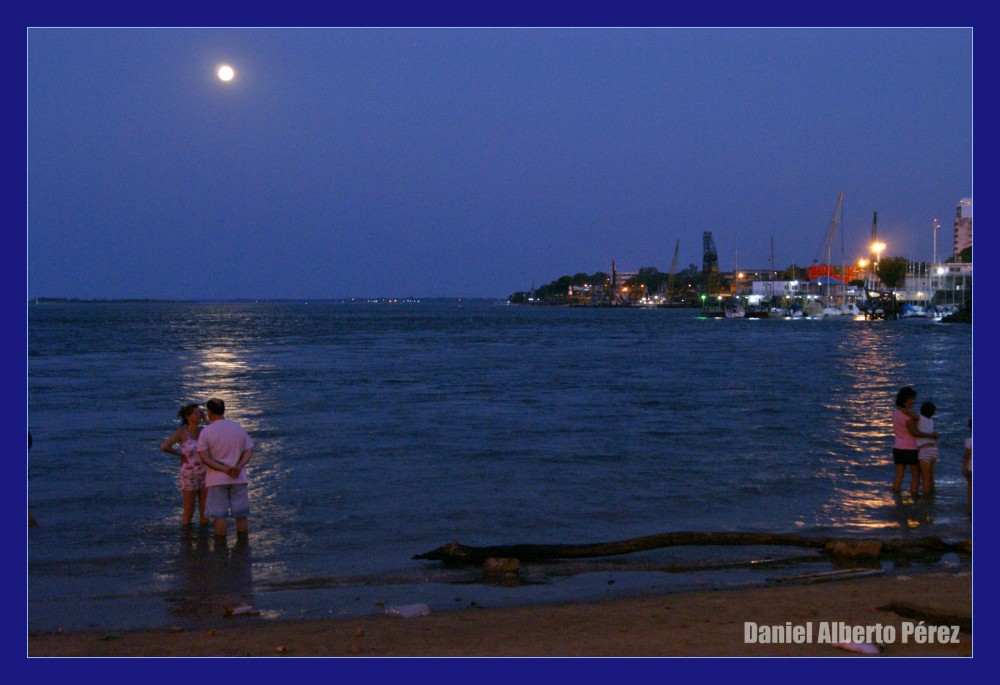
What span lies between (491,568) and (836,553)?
127 inches

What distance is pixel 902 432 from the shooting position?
10.9m

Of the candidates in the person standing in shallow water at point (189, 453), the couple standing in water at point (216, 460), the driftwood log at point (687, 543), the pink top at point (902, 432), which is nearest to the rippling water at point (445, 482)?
the driftwood log at point (687, 543)

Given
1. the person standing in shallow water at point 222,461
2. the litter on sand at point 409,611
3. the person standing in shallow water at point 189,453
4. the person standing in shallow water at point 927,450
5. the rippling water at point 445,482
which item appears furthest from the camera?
the person standing in shallow water at point 927,450

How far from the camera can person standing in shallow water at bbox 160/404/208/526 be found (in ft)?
30.5

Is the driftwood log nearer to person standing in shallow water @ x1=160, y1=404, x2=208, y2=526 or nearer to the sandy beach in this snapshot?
the sandy beach

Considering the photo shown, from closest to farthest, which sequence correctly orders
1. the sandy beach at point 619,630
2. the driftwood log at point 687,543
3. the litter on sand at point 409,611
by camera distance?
1. the sandy beach at point 619,630
2. the litter on sand at point 409,611
3. the driftwood log at point 687,543

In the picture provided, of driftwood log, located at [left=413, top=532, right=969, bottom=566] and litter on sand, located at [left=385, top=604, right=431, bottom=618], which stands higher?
driftwood log, located at [left=413, top=532, right=969, bottom=566]

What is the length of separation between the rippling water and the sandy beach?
556mm

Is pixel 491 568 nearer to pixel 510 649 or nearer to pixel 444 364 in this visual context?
pixel 510 649

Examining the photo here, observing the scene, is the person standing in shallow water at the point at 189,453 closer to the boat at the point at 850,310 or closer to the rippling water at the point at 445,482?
the rippling water at the point at 445,482

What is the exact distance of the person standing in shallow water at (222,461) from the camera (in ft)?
28.8

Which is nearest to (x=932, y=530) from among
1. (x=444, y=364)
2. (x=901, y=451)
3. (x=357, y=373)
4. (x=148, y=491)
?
(x=901, y=451)

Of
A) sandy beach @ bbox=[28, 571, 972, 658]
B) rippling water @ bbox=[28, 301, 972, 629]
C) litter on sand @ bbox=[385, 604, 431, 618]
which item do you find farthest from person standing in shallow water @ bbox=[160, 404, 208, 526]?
litter on sand @ bbox=[385, 604, 431, 618]

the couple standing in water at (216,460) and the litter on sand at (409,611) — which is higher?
the couple standing in water at (216,460)
